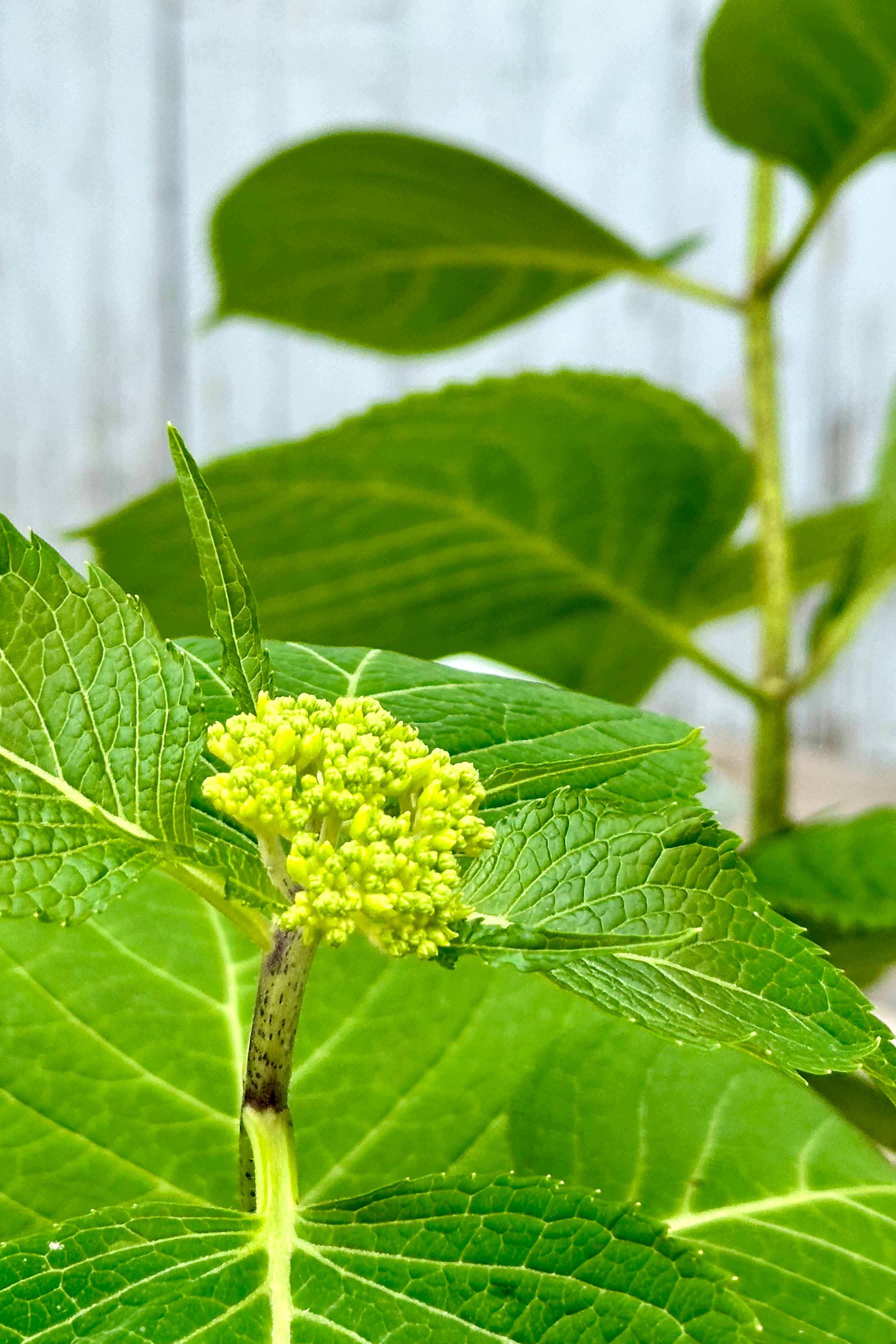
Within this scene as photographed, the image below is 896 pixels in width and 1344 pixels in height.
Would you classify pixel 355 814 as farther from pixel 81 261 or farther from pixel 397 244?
pixel 81 261

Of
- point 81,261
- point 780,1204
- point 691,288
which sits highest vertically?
point 81,261

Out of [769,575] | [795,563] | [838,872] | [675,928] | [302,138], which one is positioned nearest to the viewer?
[675,928]

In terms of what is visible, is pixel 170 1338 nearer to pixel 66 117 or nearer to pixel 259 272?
pixel 259 272

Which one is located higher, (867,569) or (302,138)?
(302,138)

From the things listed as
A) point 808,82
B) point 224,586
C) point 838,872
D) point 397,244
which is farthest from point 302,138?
point 224,586

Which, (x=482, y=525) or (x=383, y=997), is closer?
(x=383, y=997)

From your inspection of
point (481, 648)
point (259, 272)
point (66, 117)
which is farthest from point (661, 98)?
point (481, 648)

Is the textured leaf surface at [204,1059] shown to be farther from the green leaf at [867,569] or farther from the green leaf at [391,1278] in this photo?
the green leaf at [867,569]
